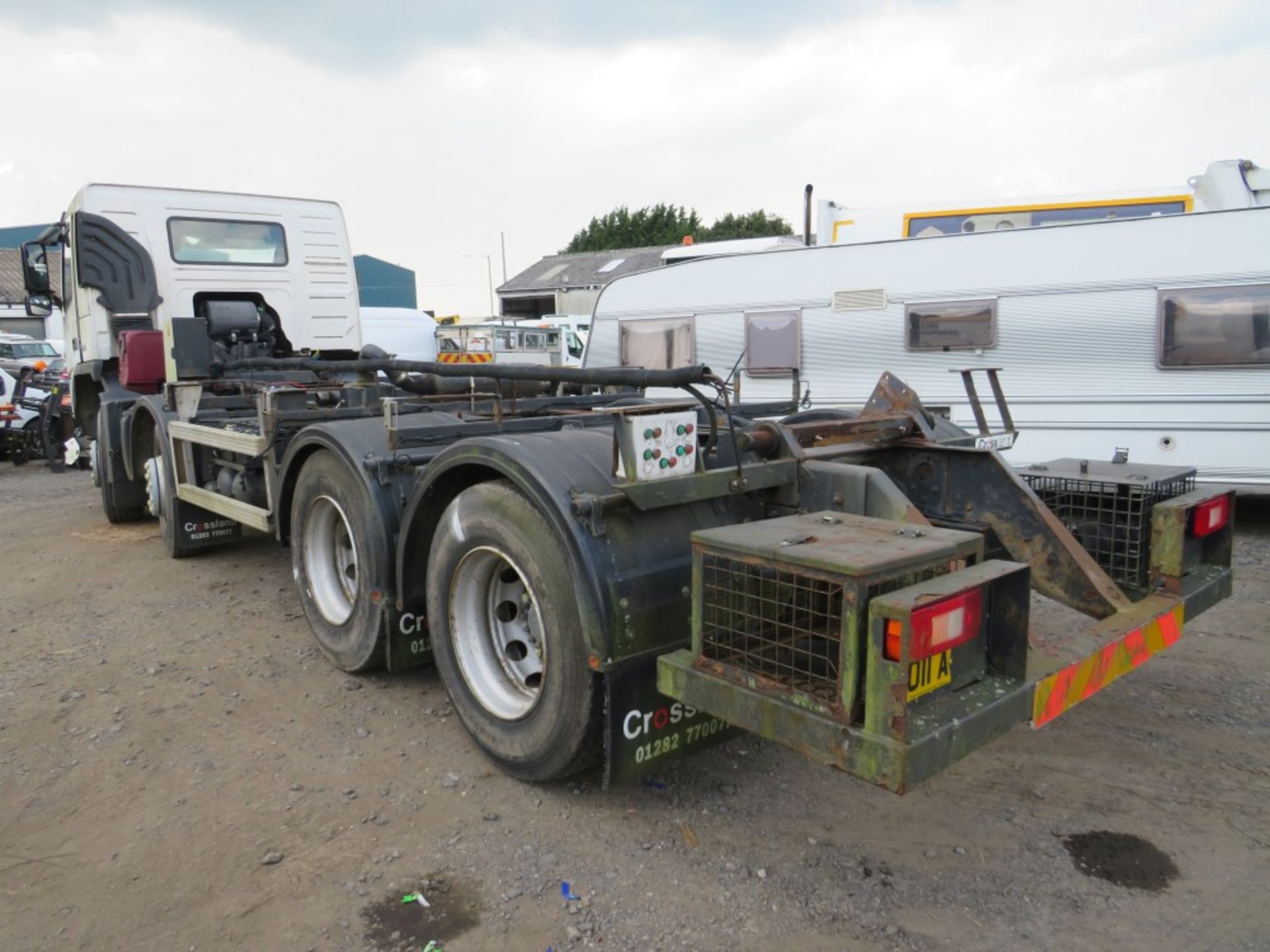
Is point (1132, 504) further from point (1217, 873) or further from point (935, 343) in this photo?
point (935, 343)

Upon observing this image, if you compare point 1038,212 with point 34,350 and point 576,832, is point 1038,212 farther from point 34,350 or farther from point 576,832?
point 34,350

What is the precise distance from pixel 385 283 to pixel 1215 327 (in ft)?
194

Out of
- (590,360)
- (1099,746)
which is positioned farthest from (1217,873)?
(590,360)

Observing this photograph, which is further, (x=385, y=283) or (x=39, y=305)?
(x=385, y=283)

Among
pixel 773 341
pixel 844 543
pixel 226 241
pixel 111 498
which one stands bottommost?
pixel 111 498

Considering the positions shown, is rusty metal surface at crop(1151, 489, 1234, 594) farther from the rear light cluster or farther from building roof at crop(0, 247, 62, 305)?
building roof at crop(0, 247, 62, 305)

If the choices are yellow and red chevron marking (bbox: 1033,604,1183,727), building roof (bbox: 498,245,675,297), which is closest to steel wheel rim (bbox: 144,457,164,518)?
yellow and red chevron marking (bbox: 1033,604,1183,727)

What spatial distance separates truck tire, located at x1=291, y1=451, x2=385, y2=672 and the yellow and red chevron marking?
266 centimetres

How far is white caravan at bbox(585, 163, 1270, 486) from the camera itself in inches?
287

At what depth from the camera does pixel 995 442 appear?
4070mm

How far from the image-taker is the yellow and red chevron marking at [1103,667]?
257cm

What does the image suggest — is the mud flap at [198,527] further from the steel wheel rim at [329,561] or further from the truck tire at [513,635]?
the truck tire at [513,635]

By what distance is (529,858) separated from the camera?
2.99 m

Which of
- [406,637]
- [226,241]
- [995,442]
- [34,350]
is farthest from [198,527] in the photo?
[34,350]
